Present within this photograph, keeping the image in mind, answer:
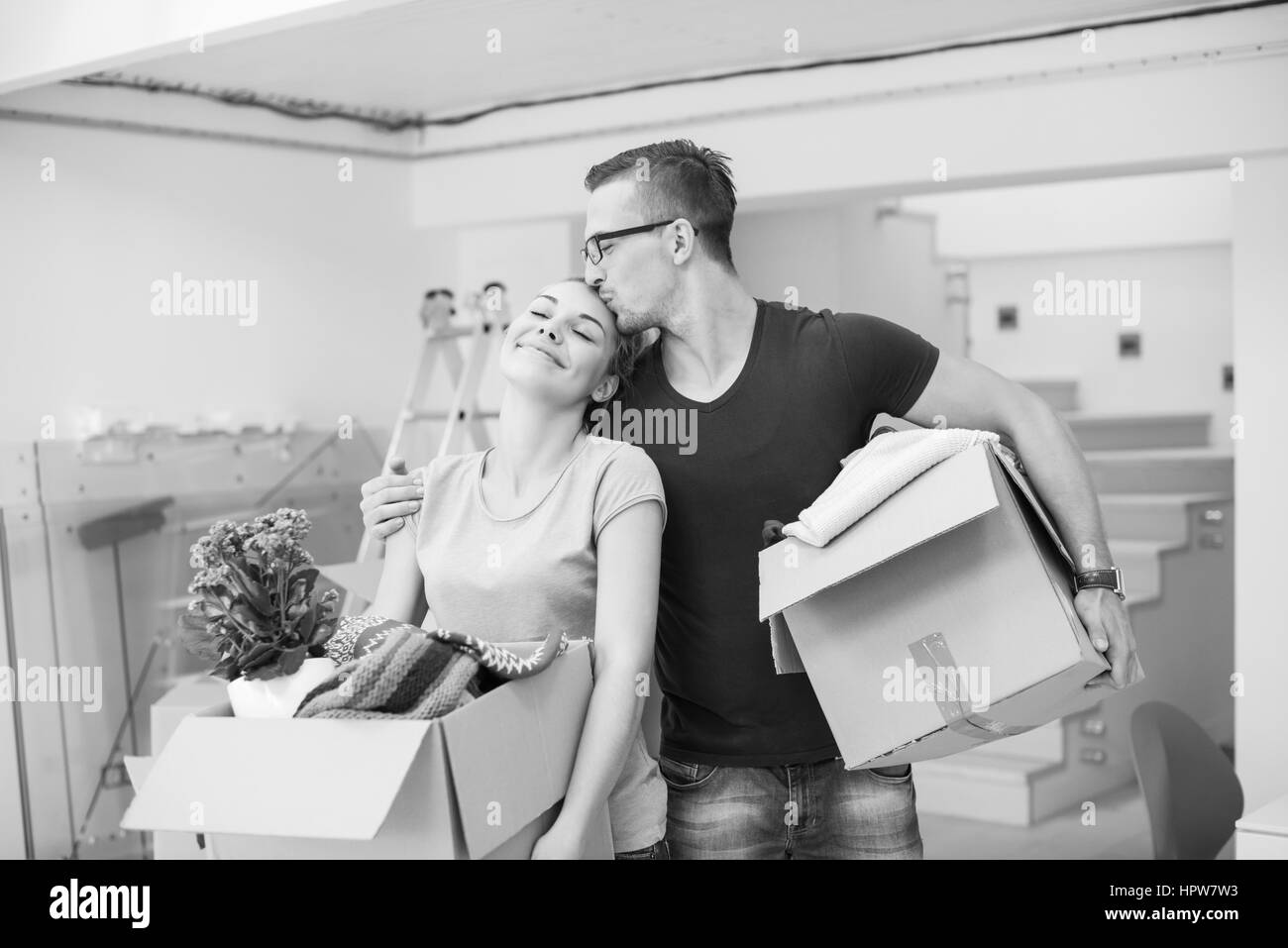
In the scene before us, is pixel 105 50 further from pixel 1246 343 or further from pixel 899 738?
pixel 1246 343

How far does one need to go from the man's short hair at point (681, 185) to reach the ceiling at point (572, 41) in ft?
4.44

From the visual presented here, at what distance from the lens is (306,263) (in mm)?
4199

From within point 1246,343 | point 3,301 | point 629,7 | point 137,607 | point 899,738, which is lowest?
point 137,607

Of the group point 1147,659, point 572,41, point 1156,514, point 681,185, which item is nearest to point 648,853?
point 681,185

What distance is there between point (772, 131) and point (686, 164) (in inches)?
81.3

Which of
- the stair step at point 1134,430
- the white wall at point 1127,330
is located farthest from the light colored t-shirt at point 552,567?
the white wall at point 1127,330

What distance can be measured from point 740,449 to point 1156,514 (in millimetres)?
3333

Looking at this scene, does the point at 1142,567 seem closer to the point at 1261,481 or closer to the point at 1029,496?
the point at 1261,481

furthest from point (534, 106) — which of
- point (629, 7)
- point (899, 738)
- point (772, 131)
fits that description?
point (899, 738)

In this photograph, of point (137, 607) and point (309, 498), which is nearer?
point (137, 607)

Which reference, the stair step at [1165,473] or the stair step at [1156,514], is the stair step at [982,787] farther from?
the stair step at [1165,473]

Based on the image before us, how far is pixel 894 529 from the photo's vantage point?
1.35m

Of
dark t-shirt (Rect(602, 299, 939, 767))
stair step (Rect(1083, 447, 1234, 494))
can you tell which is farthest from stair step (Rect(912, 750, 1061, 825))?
dark t-shirt (Rect(602, 299, 939, 767))

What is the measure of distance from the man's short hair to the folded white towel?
418 millimetres
